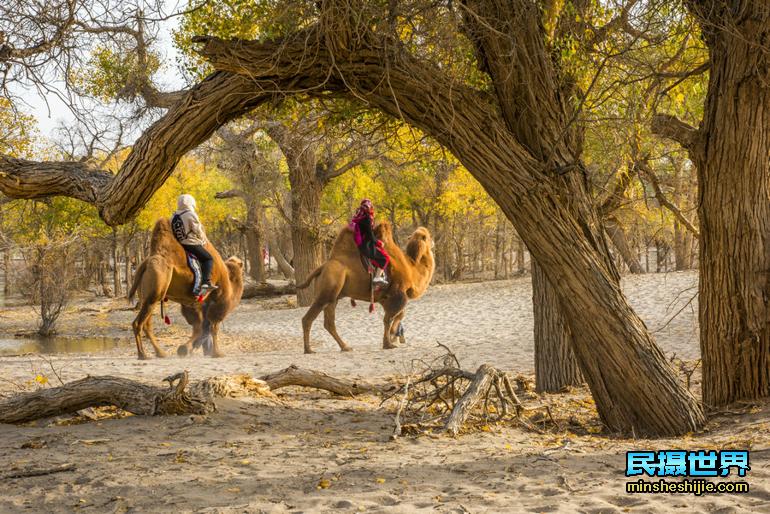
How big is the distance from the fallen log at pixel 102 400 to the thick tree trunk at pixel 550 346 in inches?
138

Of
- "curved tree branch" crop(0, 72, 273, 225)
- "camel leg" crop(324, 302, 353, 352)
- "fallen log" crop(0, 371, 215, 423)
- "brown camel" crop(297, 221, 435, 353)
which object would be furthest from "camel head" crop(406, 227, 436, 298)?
"curved tree branch" crop(0, 72, 273, 225)

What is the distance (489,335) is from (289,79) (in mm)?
10101

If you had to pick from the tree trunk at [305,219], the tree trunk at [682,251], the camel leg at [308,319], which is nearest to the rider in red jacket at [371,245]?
the camel leg at [308,319]

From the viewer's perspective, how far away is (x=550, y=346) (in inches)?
323

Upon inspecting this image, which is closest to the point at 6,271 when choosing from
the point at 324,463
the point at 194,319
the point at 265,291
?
the point at 265,291

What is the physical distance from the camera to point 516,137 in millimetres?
6355

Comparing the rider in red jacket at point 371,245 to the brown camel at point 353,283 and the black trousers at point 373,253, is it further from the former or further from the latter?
the brown camel at point 353,283

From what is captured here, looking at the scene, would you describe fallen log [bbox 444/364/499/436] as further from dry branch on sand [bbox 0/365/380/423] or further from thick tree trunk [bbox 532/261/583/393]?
dry branch on sand [bbox 0/365/380/423]

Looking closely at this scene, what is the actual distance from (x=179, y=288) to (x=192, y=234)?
93 cm

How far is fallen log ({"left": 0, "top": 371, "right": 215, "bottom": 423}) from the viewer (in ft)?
20.5

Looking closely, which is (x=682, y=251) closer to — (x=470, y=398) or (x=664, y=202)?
(x=664, y=202)

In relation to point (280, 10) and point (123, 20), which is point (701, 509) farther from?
point (123, 20)

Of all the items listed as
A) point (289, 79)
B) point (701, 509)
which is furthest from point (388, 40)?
point (701, 509)

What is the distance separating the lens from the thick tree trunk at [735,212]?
21.4 feet
